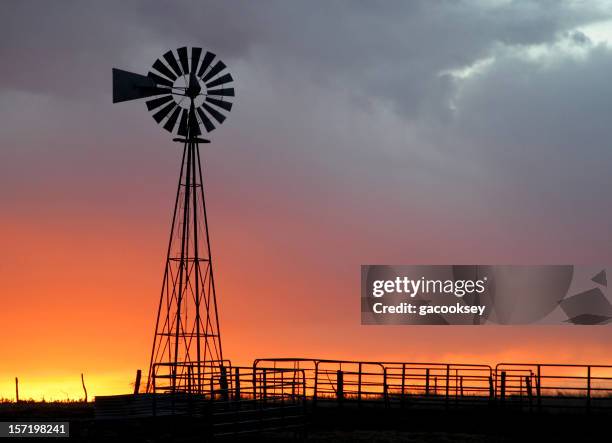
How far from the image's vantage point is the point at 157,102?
44.2 m

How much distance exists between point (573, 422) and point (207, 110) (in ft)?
62.7

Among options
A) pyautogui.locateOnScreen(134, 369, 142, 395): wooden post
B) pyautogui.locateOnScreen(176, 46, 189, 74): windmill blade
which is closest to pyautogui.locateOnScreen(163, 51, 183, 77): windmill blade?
pyautogui.locateOnScreen(176, 46, 189, 74): windmill blade

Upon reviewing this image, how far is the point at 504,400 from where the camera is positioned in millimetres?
37500

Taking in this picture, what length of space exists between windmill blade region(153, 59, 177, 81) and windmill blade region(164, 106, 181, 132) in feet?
4.30

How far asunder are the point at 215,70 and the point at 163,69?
6.99 feet

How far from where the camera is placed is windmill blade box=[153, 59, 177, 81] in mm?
44062

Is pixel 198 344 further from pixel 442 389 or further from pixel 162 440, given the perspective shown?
pixel 162 440

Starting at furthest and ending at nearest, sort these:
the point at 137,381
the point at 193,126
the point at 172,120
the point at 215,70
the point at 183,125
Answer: the point at 137,381, the point at 215,70, the point at 172,120, the point at 183,125, the point at 193,126

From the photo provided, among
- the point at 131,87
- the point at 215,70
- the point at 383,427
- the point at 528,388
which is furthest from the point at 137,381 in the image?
the point at 528,388

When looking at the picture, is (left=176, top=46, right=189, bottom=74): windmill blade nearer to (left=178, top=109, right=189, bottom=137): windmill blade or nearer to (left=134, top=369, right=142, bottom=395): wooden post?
(left=178, top=109, right=189, bottom=137): windmill blade

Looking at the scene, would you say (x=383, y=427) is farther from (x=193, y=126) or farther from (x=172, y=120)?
(x=172, y=120)

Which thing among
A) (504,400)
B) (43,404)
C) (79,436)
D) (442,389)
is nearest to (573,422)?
(504,400)

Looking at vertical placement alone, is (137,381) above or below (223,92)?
below

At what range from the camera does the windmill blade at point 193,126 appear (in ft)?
143
